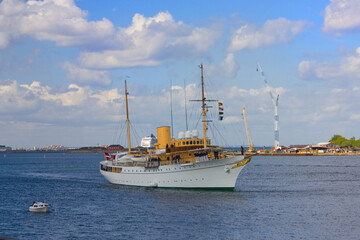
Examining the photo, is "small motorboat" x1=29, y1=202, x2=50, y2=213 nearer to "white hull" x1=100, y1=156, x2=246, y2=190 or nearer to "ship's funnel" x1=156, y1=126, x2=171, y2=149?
"white hull" x1=100, y1=156, x2=246, y2=190

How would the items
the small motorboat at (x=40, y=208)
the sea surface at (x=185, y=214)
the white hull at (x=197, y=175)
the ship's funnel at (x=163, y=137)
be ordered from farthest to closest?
1. the ship's funnel at (x=163, y=137)
2. the white hull at (x=197, y=175)
3. the small motorboat at (x=40, y=208)
4. the sea surface at (x=185, y=214)

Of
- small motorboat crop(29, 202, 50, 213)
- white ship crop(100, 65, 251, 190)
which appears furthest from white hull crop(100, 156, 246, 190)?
small motorboat crop(29, 202, 50, 213)

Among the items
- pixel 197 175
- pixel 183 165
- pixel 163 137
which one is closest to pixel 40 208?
pixel 183 165

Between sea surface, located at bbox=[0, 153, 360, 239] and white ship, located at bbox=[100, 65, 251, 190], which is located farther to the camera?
white ship, located at bbox=[100, 65, 251, 190]

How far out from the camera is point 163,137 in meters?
82.8

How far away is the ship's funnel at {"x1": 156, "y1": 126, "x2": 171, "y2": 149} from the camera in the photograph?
82312mm

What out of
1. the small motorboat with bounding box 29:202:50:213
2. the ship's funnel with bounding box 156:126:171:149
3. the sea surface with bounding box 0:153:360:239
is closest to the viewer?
the sea surface with bounding box 0:153:360:239

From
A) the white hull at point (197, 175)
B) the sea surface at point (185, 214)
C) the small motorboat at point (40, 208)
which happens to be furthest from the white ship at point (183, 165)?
the small motorboat at point (40, 208)

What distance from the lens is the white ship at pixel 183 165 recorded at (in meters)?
70.5

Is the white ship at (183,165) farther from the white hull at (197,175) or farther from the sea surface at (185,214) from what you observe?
the sea surface at (185,214)

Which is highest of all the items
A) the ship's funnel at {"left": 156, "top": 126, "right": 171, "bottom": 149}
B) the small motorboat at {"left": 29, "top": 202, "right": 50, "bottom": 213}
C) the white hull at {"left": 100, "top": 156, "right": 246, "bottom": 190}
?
the ship's funnel at {"left": 156, "top": 126, "right": 171, "bottom": 149}

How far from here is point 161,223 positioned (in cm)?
4906

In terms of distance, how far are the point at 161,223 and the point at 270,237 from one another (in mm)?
12026

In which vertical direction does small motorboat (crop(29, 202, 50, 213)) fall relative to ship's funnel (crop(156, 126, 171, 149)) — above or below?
below
